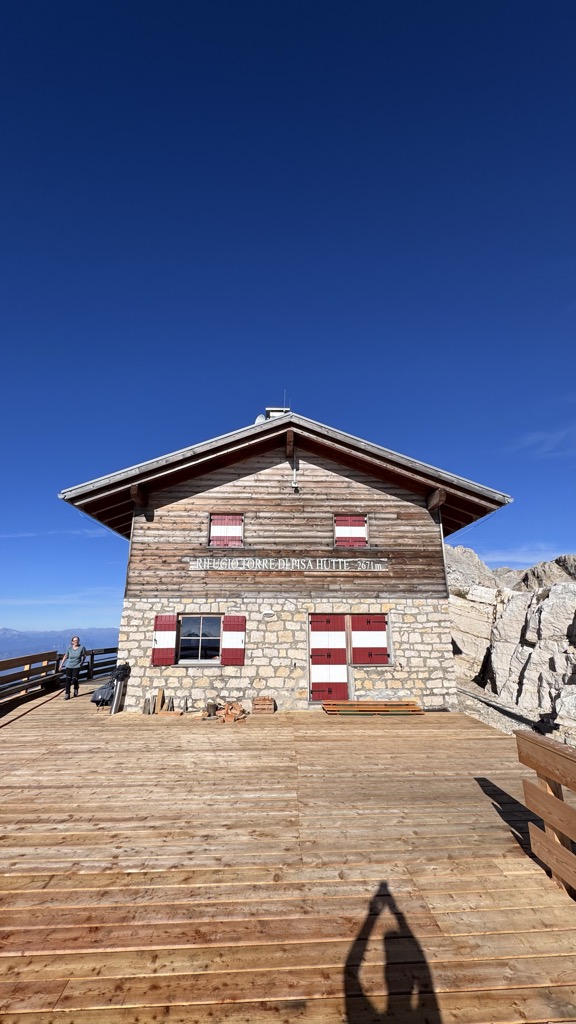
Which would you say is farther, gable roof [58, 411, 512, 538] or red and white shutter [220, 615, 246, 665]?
gable roof [58, 411, 512, 538]

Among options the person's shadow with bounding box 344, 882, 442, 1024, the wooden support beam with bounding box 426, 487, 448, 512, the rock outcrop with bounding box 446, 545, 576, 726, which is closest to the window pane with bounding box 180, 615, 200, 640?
the wooden support beam with bounding box 426, 487, 448, 512

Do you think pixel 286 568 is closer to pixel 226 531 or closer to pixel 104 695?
pixel 226 531

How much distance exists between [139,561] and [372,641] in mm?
6807

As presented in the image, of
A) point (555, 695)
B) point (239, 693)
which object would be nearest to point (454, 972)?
point (239, 693)

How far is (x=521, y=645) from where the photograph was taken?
18.8 meters

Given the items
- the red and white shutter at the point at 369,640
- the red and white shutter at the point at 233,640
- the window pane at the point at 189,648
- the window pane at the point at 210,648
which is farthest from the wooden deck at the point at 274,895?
the window pane at the point at 210,648

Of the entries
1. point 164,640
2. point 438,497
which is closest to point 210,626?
point 164,640

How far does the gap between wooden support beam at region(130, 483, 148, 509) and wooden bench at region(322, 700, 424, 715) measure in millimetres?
7328

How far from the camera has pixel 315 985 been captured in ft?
9.48

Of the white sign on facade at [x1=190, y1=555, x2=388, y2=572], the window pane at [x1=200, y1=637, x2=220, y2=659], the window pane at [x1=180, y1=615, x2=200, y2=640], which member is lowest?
the window pane at [x1=200, y1=637, x2=220, y2=659]

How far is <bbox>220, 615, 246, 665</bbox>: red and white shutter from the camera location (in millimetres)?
11539

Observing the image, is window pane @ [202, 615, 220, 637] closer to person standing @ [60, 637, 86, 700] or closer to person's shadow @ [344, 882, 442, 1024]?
person standing @ [60, 637, 86, 700]

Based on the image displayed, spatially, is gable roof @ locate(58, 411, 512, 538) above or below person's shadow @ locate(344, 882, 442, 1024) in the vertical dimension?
above

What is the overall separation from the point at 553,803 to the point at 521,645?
16902 mm
